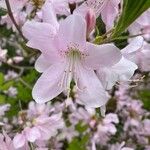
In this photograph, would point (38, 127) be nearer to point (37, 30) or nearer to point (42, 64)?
point (42, 64)

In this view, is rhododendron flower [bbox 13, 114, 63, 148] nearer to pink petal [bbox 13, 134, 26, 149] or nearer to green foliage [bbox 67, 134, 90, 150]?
pink petal [bbox 13, 134, 26, 149]

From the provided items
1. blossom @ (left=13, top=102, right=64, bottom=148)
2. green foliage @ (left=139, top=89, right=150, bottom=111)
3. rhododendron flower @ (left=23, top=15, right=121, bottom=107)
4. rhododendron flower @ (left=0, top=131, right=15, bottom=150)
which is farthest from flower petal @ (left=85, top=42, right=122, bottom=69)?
green foliage @ (left=139, top=89, right=150, bottom=111)

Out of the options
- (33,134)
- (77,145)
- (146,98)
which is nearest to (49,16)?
(33,134)

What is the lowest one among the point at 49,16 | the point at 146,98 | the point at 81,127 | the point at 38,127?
the point at 146,98

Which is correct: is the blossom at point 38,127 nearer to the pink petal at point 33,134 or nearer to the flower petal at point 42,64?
the pink petal at point 33,134

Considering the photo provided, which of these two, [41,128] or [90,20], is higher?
[90,20]

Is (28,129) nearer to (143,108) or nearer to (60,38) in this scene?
(60,38)

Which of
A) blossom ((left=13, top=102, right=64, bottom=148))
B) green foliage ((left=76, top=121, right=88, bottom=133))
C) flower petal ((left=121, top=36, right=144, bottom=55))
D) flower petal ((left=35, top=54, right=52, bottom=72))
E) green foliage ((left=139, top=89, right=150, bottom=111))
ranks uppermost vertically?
flower petal ((left=35, top=54, right=52, bottom=72))

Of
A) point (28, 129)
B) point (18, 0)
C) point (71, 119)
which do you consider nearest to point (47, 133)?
point (28, 129)
